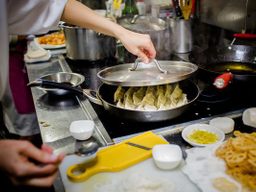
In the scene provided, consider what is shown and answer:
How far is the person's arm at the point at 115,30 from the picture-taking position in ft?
4.35

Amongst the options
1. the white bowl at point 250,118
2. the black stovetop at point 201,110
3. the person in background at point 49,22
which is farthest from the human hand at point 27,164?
the white bowl at point 250,118

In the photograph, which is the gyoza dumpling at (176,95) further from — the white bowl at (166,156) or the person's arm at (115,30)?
the white bowl at (166,156)

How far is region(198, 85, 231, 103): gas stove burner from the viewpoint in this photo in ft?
4.43

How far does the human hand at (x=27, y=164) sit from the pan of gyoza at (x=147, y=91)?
1.69 feet

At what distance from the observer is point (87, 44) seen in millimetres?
1997

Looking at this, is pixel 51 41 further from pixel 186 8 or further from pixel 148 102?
pixel 148 102

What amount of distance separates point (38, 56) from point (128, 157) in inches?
61.0

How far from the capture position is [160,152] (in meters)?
0.96

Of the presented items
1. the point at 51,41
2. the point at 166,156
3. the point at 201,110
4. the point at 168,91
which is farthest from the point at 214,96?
the point at 51,41

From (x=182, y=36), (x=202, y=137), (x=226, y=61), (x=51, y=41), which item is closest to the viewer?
(x=202, y=137)

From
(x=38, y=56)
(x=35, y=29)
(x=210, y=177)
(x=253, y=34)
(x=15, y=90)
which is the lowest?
(x=15, y=90)

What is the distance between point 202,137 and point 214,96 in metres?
0.34

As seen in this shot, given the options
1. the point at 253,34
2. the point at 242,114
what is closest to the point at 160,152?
the point at 242,114

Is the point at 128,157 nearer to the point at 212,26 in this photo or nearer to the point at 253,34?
the point at 253,34
